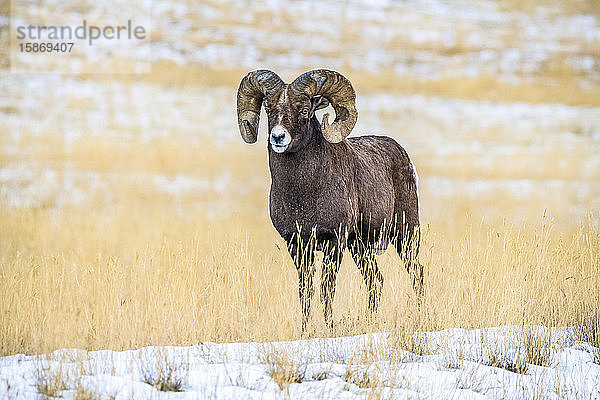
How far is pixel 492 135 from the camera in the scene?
957 inches

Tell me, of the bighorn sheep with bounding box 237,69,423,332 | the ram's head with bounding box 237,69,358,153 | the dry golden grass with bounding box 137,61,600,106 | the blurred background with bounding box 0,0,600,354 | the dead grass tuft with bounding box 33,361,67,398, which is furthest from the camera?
the dry golden grass with bounding box 137,61,600,106

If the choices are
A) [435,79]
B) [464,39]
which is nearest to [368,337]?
[435,79]

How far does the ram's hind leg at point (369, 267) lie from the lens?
866cm

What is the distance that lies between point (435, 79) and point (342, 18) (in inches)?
247

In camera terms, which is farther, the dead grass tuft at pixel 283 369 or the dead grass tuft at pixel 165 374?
the dead grass tuft at pixel 283 369

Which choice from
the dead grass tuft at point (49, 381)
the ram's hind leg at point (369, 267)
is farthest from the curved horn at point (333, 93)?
the dead grass tuft at point (49, 381)

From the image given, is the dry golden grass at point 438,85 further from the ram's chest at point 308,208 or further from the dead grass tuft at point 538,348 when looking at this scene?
the dead grass tuft at point 538,348

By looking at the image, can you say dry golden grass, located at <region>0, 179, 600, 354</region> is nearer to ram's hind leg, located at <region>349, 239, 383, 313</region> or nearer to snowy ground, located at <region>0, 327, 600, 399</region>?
ram's hind leg, located at <region>349, 239, 383, 313</region>

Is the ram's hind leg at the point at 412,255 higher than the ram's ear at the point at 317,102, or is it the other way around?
the ram's ear at the point at 317,102

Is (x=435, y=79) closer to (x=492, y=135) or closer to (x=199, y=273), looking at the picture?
(x=492, y=135)

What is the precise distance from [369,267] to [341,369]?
109 inches

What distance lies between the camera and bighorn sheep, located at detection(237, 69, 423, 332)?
25.2ft

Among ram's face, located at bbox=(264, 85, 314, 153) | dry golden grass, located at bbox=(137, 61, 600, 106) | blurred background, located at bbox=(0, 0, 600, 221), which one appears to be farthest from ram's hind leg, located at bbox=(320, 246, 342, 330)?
dry golden grass, located at bbox=(137, 61, 600, 106)

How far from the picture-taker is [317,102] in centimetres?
816
